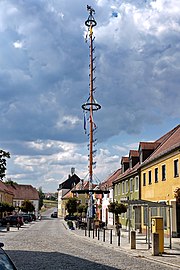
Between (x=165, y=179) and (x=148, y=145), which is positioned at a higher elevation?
(x=148, y=145)

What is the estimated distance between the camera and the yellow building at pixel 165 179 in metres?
28.8

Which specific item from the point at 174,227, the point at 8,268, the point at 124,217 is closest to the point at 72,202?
the point at 124,217

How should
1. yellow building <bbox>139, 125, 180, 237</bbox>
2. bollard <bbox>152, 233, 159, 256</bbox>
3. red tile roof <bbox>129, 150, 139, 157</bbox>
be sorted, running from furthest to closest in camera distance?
red tile roof <bbox>129, 150, 139, 157</bbox> < yellow building <bbox>139, 125, 180, 237</bbox> < bollard <bbox>152, 233, 159, 256</bbox>

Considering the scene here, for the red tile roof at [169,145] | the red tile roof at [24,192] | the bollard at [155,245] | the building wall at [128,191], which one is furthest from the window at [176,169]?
the red tile roof at [24,192]

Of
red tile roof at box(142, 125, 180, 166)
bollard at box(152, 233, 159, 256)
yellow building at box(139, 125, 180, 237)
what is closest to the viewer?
bollard at box(152, 233, 159, 256)

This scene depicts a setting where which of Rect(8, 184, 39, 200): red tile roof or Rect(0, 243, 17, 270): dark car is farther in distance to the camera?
Rect(8, 184, 39, 200): red tile roof

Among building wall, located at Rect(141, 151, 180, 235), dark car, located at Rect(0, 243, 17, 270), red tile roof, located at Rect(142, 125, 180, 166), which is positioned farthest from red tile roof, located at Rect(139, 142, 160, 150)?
dark car, located at Rect(0, 243, 17, 270)

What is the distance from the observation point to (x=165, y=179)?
102ft

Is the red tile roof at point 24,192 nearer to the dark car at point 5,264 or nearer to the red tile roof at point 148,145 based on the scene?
the red tile roof at point 148,145

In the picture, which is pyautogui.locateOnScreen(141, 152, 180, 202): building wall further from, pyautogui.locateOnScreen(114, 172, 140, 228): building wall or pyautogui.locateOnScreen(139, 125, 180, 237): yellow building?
pyautogui.locateOnScreen(114, 172, 140, 228): building wall

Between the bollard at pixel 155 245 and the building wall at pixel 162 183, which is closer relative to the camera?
the bollard at pixel 155 245

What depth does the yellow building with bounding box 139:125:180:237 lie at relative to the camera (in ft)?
94.5

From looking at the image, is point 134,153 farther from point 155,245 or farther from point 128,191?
point 155,245

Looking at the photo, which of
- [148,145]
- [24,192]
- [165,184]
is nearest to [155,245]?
[165,184]
